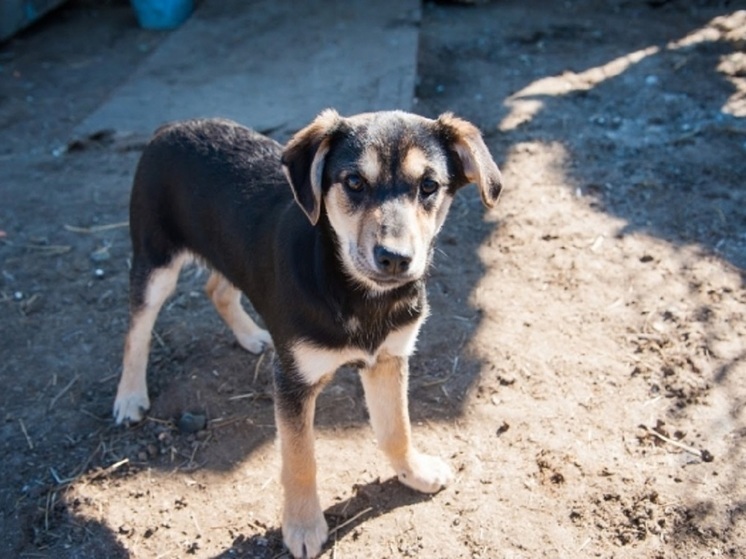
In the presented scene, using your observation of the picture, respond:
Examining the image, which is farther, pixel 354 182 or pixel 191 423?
pixel 191 423

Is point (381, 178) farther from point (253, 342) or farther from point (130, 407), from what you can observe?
point (130, 407)

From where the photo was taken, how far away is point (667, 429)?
417cm

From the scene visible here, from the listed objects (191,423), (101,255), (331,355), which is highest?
(331,355)

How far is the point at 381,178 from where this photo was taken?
3172 mm

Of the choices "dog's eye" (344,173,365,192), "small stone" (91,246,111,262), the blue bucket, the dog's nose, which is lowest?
the blue bucket

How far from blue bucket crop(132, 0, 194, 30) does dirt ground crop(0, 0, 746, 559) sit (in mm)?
3309

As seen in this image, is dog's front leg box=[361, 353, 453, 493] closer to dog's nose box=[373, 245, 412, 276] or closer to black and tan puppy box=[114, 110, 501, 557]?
black and tan puppy box=[114, 110, 501, 557]

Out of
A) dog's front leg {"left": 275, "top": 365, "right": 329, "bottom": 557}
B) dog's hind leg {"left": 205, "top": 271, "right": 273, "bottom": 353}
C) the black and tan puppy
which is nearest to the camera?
the black and tan puppy

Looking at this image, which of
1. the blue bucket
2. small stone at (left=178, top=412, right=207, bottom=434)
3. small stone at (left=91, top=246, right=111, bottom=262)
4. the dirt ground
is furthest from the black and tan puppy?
the blue bucket

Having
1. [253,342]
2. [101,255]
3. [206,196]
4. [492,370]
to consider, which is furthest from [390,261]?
[101,255]

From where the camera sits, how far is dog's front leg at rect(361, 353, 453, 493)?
373 centimetres

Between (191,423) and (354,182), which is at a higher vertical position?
(354,182)

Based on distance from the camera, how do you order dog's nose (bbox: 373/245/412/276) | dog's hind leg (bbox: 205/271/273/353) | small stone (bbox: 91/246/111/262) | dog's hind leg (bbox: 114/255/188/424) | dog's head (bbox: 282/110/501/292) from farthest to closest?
small stone (bbox: 91/246/111/262), dog's hind leg (bbox: 205/271/273/353), dog's hind leg (bbox: 114/255/188/424), dog's head (bbox: 282/110/501/292), dog's nose (bbox: 373/245/412/276)

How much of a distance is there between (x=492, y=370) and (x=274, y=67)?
204 inches
